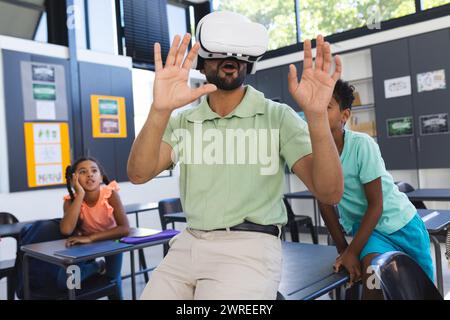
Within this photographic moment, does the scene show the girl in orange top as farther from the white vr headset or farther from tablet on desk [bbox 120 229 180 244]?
the white vr headset

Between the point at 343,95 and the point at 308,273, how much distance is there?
2.46 ft

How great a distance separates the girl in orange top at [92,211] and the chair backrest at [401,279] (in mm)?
1669

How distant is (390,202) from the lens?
1.61m

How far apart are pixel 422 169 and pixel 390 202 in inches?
150

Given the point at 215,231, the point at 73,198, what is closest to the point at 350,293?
the point at 215,231

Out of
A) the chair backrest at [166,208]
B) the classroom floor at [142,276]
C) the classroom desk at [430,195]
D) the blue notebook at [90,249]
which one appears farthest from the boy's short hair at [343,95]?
the chair backrest at [166,208]

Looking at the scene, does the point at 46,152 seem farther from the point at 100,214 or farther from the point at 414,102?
the point at 414,102

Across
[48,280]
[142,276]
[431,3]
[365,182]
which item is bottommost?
[142,276]

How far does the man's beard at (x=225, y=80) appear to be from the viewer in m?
1.25

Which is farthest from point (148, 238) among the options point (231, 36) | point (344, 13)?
point (344, 13)

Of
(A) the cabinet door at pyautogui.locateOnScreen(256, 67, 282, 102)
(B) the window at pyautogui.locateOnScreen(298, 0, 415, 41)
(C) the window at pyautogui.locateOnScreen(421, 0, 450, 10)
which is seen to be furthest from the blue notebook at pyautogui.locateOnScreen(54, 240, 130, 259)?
(C) the window at pyautogui.locateOnScreen(421, 0, 450, 10)

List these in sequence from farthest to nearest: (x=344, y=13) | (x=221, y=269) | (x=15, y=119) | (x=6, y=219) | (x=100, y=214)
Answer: (x=344, y=13), (x=15, y=119), (x=6, y=219), (x=100, y=214), (x=221, y=269)

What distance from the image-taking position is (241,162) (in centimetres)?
125

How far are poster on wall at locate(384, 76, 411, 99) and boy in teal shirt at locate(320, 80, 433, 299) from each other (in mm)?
3721
